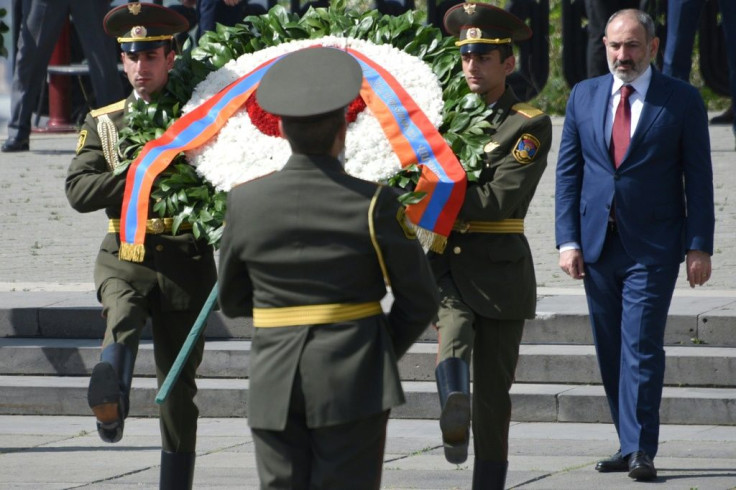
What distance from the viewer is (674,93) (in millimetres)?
6758

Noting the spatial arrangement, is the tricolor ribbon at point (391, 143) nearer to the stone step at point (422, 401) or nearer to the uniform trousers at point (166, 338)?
the uniform trousers at point (166, 338)

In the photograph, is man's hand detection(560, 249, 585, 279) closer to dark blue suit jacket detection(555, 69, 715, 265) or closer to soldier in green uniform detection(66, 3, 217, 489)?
dark blue suit jacket detection(555, 69, 715, 265)

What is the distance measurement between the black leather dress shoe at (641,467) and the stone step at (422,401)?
124cm

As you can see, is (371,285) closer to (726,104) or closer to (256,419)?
(256,419)

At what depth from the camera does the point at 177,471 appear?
6.16 metres

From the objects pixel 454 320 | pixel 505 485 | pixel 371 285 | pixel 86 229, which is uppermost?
pixel 371 285

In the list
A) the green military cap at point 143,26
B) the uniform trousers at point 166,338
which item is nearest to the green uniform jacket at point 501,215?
the uniform trousers at point 166,338

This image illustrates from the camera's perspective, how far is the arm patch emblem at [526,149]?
6.00m

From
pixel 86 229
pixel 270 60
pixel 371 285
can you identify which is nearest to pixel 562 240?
pixel 270 60

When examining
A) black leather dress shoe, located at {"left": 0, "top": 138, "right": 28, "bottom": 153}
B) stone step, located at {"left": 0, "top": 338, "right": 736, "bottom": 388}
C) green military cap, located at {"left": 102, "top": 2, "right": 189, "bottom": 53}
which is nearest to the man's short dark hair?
green military cap, located at {"left": 102, "top": 2, "right": 189, "bottom": 53}

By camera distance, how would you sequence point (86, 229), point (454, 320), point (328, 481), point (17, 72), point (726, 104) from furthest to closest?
point (726, 104), point (17, 72), point (86, 229), point (454, 320), point (328, 481)

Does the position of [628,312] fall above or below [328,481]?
below

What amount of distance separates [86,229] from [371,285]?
7543 mm

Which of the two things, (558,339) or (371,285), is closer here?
(371,285)
